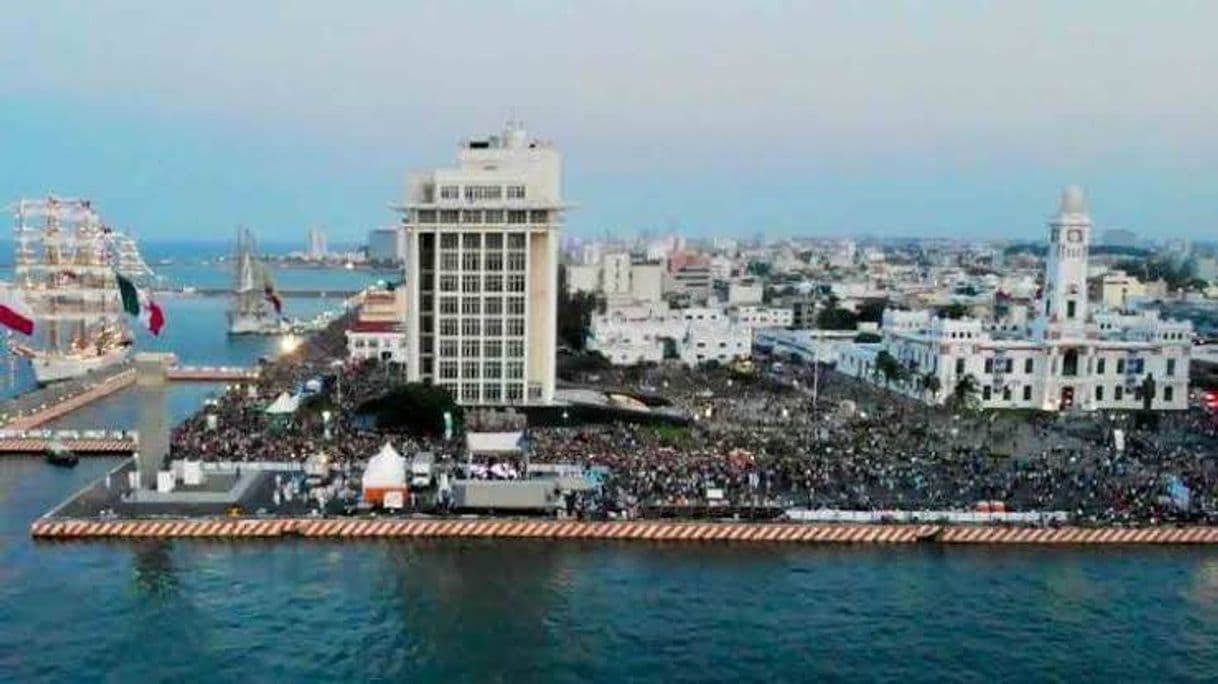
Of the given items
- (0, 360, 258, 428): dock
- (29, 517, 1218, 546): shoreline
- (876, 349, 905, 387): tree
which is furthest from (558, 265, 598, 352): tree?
(29, 517, 1218, 546): shoreline

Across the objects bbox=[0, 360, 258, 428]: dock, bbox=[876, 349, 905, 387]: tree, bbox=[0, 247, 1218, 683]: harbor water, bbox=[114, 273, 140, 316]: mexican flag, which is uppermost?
bbox=[114, 273, 140, 316]: mexican flag

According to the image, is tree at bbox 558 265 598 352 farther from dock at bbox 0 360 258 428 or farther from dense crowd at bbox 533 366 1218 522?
dense crowd at bbox 533 366 1218 522

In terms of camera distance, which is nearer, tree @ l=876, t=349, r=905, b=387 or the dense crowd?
the dense crowd

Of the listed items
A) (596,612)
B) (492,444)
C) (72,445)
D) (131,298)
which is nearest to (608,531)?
(596,612)

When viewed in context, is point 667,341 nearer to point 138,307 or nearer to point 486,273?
point 486,273

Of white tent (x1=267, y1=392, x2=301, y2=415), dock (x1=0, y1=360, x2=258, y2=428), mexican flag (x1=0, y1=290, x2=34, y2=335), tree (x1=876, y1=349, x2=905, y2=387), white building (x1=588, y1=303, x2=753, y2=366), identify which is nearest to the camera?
white tent (x1=267, y1=392, x2=301, y2=415)

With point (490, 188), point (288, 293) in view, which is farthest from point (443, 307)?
point (288, 293)
